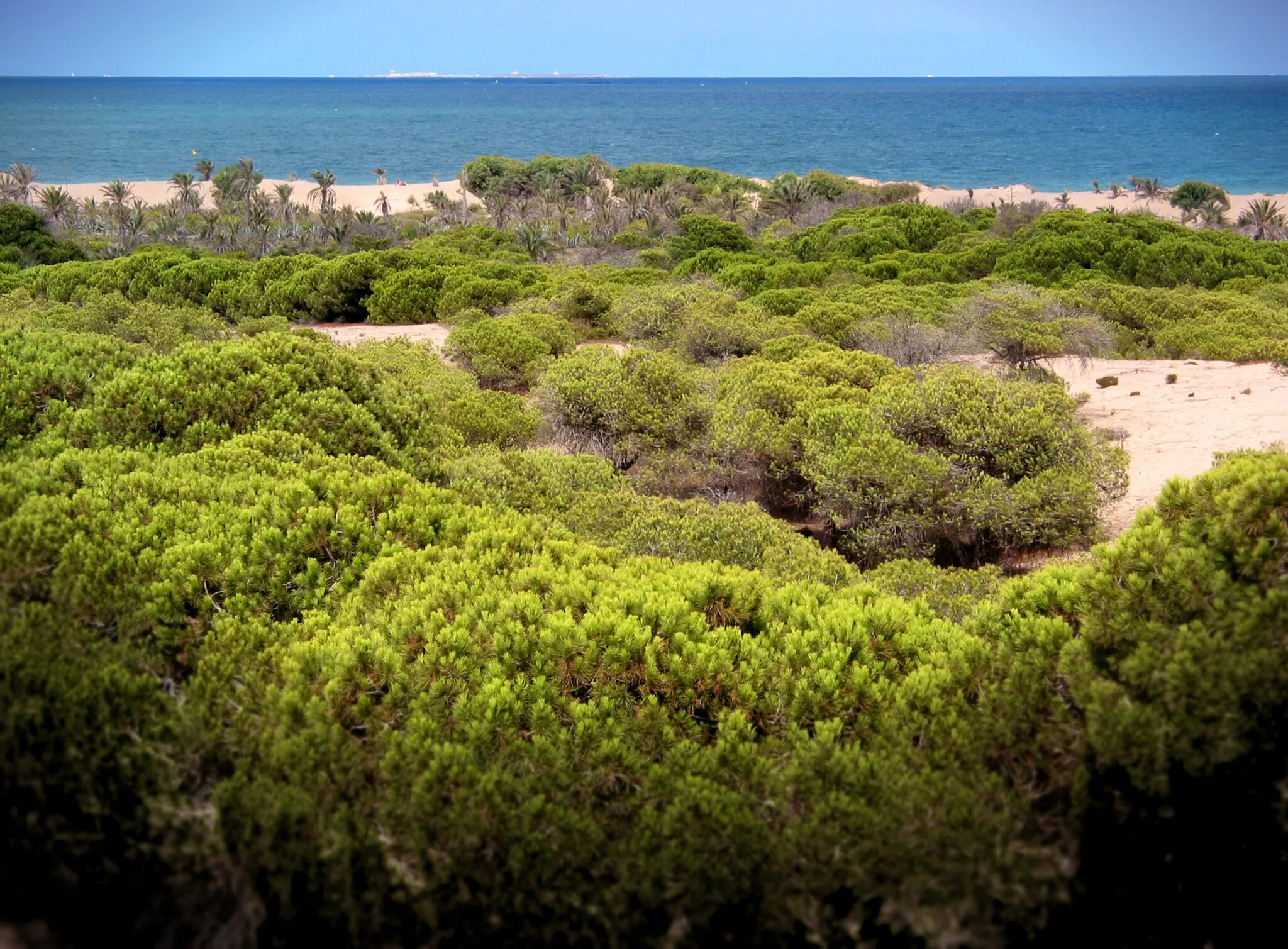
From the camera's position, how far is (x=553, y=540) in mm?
5051

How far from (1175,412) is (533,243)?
23704 mm

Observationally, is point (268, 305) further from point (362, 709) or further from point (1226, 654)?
point (1226, 654)

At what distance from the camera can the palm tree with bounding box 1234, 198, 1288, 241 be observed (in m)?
34.0

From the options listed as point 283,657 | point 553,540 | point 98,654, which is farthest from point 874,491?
point 98,654

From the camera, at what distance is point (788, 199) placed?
4250 cm

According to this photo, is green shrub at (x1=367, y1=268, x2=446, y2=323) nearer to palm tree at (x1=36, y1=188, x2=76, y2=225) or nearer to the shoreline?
palm tree at (x1=36, y1=188, x2=76, y2=225)

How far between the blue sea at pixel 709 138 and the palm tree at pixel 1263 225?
3616 cm

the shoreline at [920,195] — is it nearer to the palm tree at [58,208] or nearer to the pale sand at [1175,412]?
the palm tree at [58,208]

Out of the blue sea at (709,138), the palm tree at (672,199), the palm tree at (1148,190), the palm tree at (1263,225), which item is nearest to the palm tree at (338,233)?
the palm tree at (672,199)

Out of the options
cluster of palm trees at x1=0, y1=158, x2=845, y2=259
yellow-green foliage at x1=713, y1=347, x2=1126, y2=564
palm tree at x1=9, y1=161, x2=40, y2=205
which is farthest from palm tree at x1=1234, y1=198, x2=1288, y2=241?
palm tree at x1=9, y1=161, x2=40, y2=205

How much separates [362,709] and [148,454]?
3.14m

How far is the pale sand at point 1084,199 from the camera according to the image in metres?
51.3

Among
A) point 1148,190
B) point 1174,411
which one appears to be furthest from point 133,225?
point 1148,190

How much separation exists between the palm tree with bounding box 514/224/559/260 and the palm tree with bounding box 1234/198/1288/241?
2596cm
